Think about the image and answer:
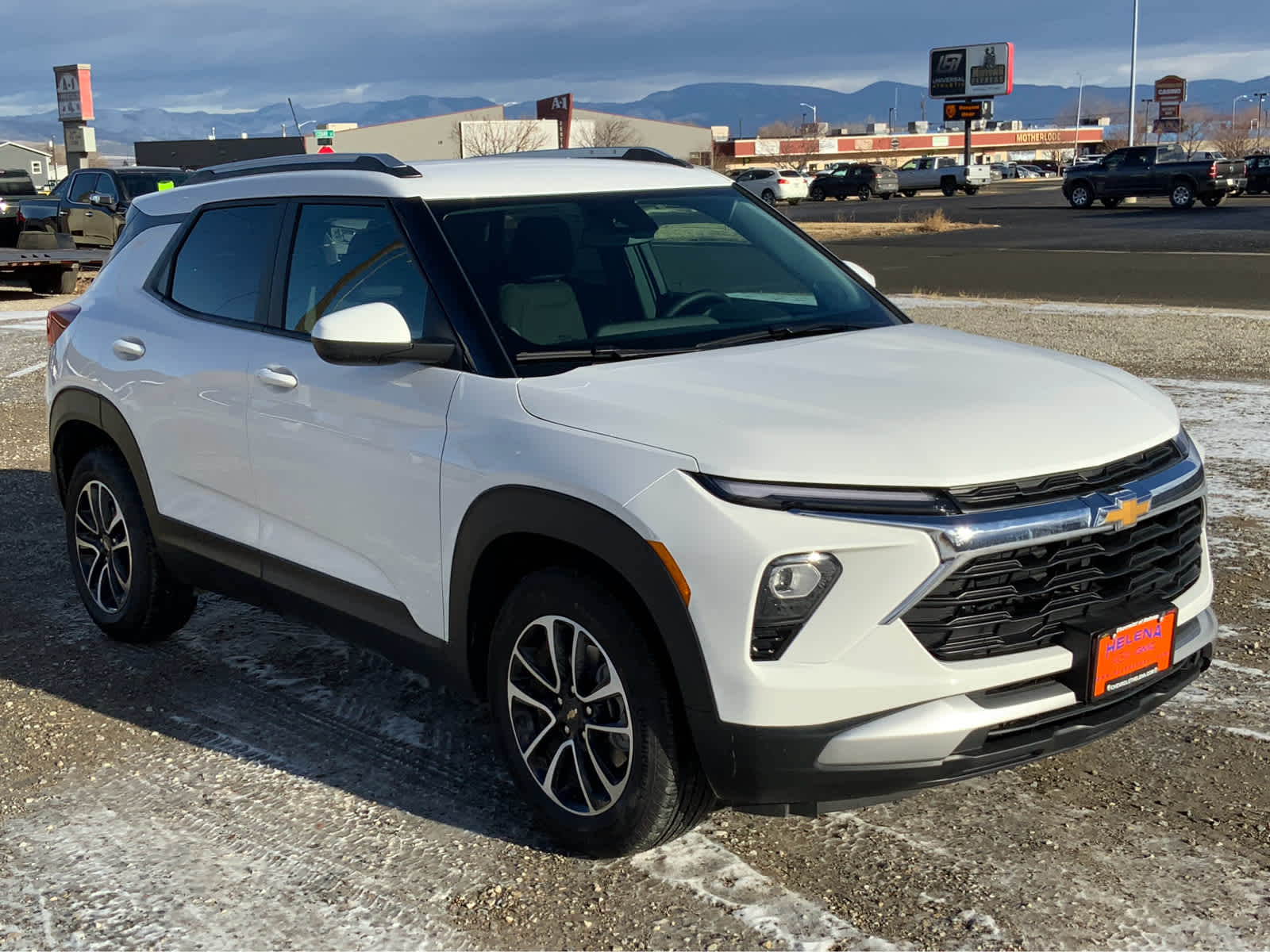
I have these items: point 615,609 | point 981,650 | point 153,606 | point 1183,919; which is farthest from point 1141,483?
point 153,606

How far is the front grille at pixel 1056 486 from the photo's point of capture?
310cm

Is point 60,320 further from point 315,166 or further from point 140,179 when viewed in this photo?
point 140,179

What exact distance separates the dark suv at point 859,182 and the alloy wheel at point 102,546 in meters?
61.0

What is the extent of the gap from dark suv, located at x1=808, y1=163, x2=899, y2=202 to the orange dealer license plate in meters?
62.5

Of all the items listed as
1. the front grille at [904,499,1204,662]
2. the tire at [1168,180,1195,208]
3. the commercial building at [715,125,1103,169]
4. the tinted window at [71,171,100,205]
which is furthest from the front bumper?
the commercial building at [715,125,1103,169]

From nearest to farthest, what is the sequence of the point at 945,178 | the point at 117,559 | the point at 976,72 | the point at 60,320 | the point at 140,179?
1. the point at 117,559
2. the point at 60,320
3. the point at 140,179
4. the point at 945,178
5. the point at 976,72

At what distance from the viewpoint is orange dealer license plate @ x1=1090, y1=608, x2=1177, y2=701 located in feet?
10.7

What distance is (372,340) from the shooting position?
379 cm

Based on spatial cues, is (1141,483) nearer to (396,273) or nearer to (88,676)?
(396,273)

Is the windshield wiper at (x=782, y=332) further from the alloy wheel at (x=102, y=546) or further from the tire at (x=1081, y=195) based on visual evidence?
the tire at (x=1081, y=195)

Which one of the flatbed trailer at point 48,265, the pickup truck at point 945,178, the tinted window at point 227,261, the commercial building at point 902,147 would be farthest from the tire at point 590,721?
the commercial building at point 902,147

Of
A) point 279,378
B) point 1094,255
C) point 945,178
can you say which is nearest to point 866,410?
point 279,378

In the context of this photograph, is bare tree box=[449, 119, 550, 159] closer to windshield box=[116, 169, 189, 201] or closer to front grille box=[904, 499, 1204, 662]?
windshield box=[116, 169, 189, 201]

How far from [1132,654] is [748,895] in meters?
1.13
